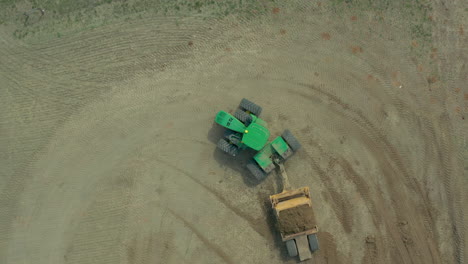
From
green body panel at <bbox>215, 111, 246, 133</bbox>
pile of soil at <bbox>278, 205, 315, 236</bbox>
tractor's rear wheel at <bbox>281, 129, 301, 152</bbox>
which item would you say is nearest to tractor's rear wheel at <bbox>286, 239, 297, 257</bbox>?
pile of soil at <bbox>278, 205, 315, 236</bbox>

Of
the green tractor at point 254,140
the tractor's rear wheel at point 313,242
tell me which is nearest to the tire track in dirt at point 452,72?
the tractor's rear wheel at point 313,242

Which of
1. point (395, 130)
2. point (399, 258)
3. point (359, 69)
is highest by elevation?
point (359, 69)

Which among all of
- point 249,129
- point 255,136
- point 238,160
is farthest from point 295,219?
point 249,129

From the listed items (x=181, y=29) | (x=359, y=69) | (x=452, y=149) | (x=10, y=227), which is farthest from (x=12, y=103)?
(x=452, y=149)

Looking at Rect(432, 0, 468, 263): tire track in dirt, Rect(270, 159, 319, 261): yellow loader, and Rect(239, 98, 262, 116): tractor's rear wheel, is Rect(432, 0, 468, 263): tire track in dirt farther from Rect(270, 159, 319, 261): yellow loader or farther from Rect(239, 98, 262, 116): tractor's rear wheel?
Rect(239, 98, 262, 116): tractor's rear wheel

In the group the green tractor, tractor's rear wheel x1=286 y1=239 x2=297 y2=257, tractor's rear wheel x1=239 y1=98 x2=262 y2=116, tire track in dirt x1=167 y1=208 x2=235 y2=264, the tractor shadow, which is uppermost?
tractor's rear wheel x1=239 y1=98 x2=262 y2=116

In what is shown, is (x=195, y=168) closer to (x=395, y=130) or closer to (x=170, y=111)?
(x=170, y=111)
